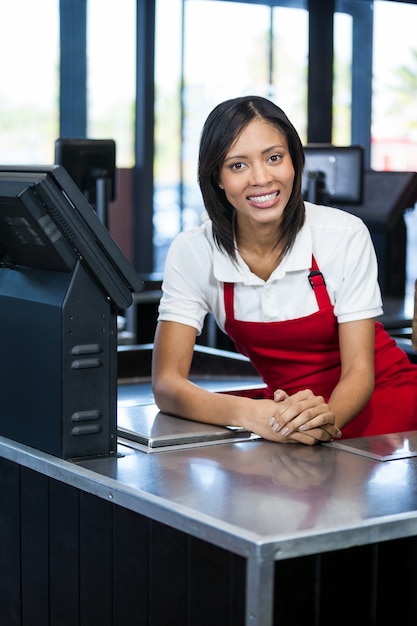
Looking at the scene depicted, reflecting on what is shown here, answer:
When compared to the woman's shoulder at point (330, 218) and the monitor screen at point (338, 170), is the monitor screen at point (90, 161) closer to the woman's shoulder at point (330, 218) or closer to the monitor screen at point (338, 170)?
the monitor screen at point (338, 170)

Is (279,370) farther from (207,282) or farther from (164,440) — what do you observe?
(164,440)

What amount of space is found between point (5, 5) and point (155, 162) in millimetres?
1675

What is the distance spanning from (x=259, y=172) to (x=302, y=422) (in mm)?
527

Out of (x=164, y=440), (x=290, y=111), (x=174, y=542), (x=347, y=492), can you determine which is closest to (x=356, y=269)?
(x=164, y=440)

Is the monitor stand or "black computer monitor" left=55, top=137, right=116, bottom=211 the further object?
"black computer monitor" left=55, top=137, right=116, bottom=211

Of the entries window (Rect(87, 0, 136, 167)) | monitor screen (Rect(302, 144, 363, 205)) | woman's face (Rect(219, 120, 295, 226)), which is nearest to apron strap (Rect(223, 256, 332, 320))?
woman's face (Rect(219, 120, 295, 226))

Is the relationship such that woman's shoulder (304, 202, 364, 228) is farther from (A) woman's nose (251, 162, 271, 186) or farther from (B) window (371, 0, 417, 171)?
(B) window (371, 0, 417, 171)

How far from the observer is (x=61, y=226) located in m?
1.72

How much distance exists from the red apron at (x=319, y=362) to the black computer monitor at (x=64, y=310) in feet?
1.65

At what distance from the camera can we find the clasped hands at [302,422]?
1865mm

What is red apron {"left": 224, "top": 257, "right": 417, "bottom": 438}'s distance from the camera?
2.20 m

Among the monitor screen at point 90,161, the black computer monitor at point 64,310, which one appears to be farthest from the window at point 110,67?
the black computer monitor at point 64,310

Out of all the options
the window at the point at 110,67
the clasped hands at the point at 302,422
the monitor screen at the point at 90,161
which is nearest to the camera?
the clasped hands at the point at 302,422

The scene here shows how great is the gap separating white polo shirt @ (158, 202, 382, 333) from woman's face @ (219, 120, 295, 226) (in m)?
0.11
